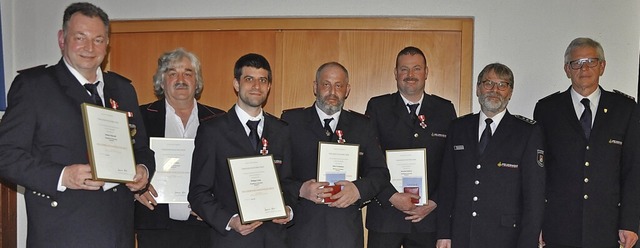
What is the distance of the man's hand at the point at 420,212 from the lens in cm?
377

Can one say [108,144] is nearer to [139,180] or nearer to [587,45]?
[139,180]

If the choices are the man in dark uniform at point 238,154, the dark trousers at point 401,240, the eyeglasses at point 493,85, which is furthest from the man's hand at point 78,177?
the eyeglasses at point 493,85

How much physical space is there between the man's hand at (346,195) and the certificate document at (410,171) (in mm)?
484

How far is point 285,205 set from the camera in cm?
317

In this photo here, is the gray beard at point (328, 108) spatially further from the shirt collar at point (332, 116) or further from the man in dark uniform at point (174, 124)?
the man in dark uniform at point (174, 124)

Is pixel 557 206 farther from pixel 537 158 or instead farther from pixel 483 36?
pixel 483 36

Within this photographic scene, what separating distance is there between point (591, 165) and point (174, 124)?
2514 millimetres

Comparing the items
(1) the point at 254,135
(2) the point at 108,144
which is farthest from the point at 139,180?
(1) the point at 254,135

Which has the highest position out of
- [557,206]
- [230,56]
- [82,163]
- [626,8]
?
[626,8]

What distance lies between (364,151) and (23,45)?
3.17 m

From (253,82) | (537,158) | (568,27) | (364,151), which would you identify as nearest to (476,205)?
(537,158)

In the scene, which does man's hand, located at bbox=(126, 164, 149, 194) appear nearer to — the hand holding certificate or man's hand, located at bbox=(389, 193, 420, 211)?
the hand holding certificate

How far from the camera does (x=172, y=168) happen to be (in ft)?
11.7

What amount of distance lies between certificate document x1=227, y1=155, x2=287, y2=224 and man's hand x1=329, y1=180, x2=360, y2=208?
1.15 feet
